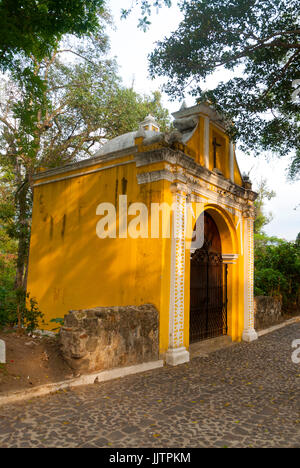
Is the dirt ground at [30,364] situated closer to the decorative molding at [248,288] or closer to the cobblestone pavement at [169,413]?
the cobblestone pavement at [169,413]

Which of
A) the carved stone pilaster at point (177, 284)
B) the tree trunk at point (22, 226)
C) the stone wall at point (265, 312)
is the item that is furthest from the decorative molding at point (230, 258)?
the tree trunk at point (22, 226)

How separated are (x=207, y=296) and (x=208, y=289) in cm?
21

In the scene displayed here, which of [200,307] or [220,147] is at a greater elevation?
[220,147]

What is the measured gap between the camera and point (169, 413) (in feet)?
13.7

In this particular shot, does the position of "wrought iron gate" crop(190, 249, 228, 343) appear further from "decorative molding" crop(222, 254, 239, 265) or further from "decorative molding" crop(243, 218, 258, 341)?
"decorative molding" crop(243, 218, 258, 341)

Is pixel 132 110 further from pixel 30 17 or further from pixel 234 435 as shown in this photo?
pixel 234 435

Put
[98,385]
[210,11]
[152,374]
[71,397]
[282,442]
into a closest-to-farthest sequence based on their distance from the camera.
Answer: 1. [282,442]
2. [71,397]
3. [98,385]
4. [152,374]
5. [210,11]

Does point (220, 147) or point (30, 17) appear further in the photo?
point (220, 147)

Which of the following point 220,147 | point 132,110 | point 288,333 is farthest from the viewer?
point 132,110

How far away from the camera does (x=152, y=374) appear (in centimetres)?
589

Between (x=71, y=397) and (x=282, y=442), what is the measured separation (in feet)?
8.77

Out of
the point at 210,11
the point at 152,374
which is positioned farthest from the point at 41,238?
the point at 210,11

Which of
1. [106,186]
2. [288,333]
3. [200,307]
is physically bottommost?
[288,333]

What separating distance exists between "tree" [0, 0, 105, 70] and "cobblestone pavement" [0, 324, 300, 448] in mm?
5526
